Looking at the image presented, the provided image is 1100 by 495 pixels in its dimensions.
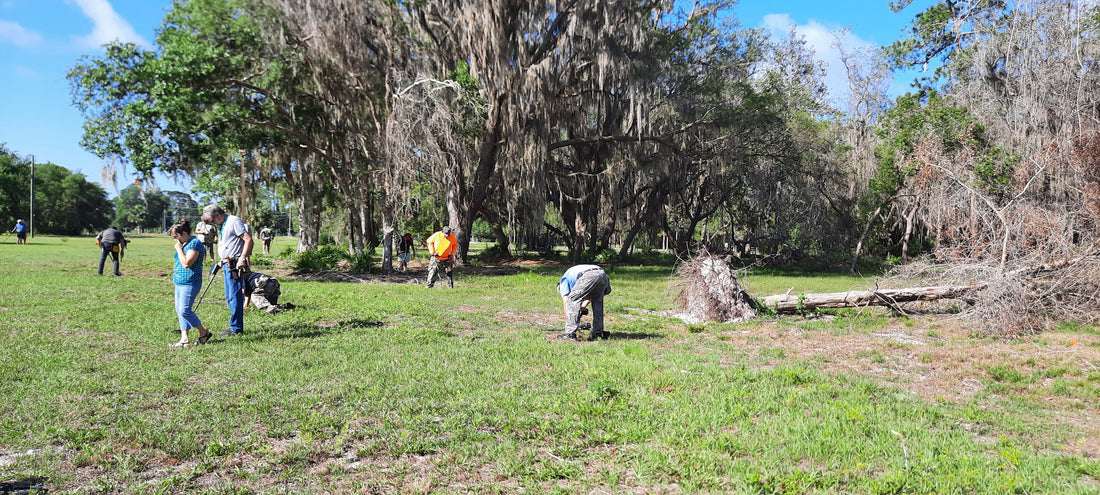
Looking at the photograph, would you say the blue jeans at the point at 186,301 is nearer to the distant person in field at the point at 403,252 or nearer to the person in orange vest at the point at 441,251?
the person in orange vest at the point at 441,251

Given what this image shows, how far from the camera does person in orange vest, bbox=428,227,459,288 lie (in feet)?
49.6

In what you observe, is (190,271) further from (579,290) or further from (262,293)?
(579,290)

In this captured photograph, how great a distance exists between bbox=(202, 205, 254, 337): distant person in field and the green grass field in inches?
13.0

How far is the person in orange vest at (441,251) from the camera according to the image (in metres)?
15.1

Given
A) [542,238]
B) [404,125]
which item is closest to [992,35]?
[404,125]

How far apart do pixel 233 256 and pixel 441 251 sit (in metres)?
7.27

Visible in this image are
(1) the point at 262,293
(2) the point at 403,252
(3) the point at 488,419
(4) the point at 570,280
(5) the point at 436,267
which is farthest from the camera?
(2) the point at 403,252

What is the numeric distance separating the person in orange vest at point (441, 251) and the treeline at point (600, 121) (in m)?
2.29

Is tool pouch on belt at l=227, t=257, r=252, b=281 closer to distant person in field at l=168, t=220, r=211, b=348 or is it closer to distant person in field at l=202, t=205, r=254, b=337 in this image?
distant person in field at l=202, t=205, r=254, b=337

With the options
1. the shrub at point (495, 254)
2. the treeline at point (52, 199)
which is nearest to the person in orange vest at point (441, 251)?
the shrub at point (495, 254)

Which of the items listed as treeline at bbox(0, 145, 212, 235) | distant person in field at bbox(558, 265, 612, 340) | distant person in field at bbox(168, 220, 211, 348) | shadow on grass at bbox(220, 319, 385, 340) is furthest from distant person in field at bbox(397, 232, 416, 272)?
treeline at bbox(0, 145, 212, 235)

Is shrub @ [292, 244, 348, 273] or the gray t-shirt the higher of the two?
the gray t-shirt

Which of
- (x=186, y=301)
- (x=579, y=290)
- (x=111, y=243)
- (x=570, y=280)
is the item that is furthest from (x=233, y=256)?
(x=111, y=243)

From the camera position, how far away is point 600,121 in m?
24.1
